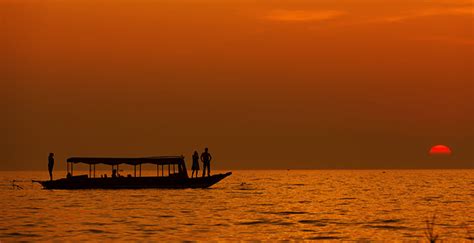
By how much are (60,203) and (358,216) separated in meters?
18.7

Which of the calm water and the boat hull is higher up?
the boat hull

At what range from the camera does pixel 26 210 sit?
49156 mm

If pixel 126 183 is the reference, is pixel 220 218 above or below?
below

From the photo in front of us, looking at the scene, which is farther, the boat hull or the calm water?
the boat hull

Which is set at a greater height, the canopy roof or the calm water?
the canopy roof

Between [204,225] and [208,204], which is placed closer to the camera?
[204,225]

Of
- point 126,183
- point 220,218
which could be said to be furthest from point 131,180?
point 220,218

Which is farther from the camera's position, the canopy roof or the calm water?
the canopy roof

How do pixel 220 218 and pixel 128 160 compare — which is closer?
pixel 220 218

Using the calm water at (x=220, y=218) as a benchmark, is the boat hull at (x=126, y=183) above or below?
above

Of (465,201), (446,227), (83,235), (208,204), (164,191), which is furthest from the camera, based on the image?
(164,191)

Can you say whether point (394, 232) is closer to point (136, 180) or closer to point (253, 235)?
point (253, 235)

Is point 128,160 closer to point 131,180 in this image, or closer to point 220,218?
point 131,180

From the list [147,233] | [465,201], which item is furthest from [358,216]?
[465,201]
